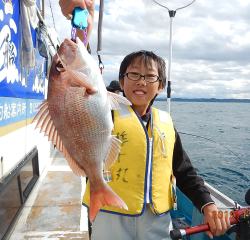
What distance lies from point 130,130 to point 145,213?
69cm

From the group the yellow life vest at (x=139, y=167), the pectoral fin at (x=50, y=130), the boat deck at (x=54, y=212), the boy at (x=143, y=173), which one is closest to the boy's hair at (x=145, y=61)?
the boy at (x=143, y=173)

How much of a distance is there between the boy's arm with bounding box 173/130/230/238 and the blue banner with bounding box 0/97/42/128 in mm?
2158

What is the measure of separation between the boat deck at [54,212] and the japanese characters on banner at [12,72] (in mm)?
1629

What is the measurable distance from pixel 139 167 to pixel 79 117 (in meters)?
0.75

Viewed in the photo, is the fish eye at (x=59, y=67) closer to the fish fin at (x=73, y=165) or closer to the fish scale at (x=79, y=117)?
the fish scale at (x=79, y=117)

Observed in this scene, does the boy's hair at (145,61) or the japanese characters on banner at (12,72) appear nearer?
the boy's hair at (145,61)

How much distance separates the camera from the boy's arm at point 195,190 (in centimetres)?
164

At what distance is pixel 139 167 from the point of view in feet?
6.18

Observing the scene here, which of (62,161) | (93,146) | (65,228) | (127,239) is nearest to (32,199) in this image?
(65,228)

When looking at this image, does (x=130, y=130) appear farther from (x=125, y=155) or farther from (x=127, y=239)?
(x=127, y=239)

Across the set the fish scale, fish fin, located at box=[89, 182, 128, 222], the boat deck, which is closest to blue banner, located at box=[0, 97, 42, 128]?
the boat deck

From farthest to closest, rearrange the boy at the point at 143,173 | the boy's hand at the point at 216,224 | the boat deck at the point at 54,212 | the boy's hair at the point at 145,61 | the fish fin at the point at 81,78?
1. the boat deck at the point at 54,212
2. the boy's hair at the point at 145,61
3. the boy at the point at 143,173
4. the boy's hand at the point at 216,224
5. the fish fin at the point at 81,78

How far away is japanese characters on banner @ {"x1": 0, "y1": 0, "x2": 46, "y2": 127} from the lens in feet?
9.19

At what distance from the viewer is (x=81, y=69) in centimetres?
143
